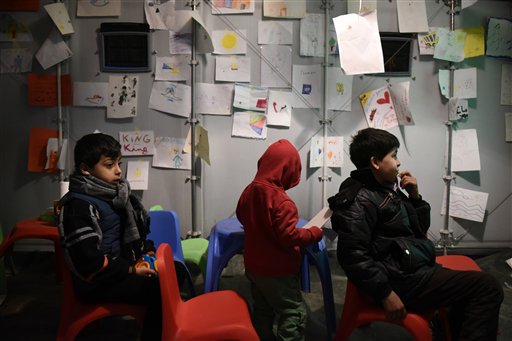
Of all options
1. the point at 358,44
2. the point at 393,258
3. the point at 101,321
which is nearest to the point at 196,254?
the point at 101,321

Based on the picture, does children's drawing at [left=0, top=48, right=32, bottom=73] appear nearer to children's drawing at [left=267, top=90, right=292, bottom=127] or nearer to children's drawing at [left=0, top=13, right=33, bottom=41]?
children's drawing at [left=0, top=13, right=33, bottom=41]

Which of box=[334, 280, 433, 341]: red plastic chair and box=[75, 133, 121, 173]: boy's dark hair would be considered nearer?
box=[334, 280, 433, 341]: red plastic chair

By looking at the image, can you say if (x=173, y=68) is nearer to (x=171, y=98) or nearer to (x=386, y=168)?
(x=171, y=98)

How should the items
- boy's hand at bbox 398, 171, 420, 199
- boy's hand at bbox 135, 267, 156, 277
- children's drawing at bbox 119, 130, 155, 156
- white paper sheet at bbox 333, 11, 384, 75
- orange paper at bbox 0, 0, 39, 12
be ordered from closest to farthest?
1. boy's hand at bbox 135, 267, 156, 277
2. boy's hand at bbox 398, 171, 420, 199
3. white paper sheet at bbox 333, 11, 384, 75
4. orange paper at bbox 0, 0, 39, 12
5. children's drawing at bbox 119, 130, 155, 156

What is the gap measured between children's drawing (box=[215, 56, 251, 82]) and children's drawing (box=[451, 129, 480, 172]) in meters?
1.59

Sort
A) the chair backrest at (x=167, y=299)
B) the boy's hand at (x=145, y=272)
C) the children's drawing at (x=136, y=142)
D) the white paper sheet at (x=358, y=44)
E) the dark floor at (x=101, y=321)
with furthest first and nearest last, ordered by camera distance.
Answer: the children's drawing at (x=136, y=142)
the white paper sheet at (x=358, y=44)
the dark floor at (x=101, y=321)
the boy's hand at (x=145, y=272)
the chair backrest at (x=167, y=299)

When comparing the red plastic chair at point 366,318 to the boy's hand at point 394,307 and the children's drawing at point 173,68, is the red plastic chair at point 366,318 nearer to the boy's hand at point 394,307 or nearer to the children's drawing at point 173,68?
the boy's hand at point 394,307

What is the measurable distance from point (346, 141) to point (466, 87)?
95cm

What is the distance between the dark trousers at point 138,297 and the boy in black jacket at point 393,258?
0.73m

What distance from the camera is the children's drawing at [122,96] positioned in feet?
9.09

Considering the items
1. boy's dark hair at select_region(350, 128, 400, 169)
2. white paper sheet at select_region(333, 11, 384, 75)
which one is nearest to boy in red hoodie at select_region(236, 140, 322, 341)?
boy's dark hair at select_region(350, 128, 400, 169)

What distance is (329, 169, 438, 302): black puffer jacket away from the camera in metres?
1.42

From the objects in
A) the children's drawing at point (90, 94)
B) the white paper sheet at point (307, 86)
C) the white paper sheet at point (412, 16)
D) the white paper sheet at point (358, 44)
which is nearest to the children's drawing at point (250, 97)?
the white paper sheet at point (307, 86)

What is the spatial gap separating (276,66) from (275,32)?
24cm
